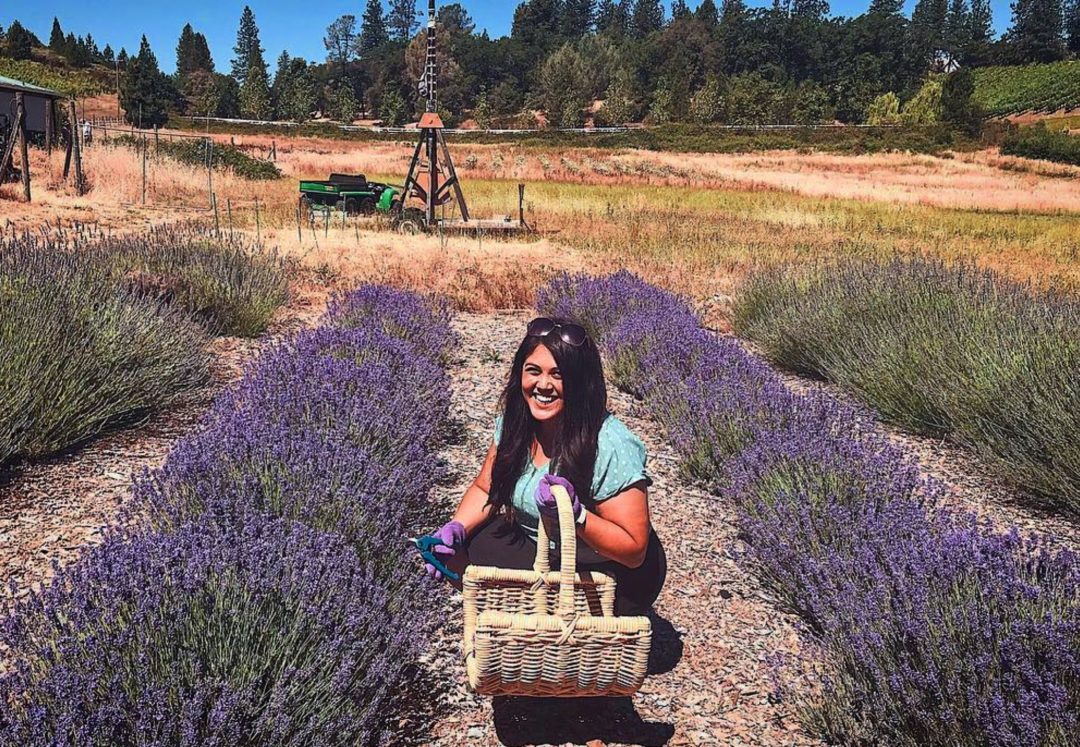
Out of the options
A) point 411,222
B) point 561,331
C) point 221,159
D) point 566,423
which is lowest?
point 566,423

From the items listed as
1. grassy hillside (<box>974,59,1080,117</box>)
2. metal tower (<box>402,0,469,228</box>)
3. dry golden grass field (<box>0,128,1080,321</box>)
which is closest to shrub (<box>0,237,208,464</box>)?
dry golden grass field (<box>0,128,1080,321</box>)

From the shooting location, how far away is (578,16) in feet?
504

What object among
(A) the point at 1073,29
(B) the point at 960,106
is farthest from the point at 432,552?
(A) the point at 1073,29

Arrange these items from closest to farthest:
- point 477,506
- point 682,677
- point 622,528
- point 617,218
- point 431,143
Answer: point 622,528, point 477,506, point 682,677, point 431,143, point 617,218

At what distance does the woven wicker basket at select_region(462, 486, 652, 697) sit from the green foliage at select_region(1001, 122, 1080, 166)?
5132 centimetres

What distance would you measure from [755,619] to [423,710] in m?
1.39

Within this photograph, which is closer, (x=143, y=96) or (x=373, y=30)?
(x=143, y=96)

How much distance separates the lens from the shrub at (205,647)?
1598mm

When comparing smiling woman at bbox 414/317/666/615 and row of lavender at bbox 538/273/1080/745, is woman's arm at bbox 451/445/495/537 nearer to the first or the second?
smiling woman at bbox 414/317/666/615

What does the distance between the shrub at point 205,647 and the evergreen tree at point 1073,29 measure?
396 feet

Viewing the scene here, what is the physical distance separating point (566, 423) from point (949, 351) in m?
4.34

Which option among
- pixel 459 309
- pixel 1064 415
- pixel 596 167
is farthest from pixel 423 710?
pixel 596 167

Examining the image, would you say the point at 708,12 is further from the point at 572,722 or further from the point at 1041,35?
the point at 572,722

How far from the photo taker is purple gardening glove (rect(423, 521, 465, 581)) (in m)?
2.22
